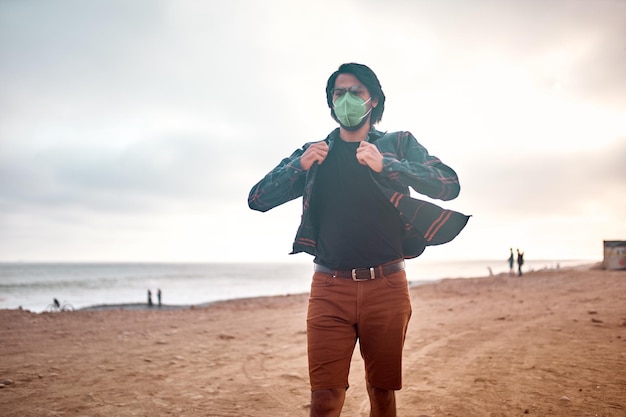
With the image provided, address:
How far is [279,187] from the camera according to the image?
2.89 m

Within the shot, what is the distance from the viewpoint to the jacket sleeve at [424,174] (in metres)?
2.51

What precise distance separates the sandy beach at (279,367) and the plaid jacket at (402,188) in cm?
226

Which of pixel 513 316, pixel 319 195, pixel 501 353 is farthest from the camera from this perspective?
pixel 513 316

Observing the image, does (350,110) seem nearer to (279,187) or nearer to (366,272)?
(279,187)

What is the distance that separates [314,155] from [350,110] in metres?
0.46

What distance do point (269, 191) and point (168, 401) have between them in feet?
10.3

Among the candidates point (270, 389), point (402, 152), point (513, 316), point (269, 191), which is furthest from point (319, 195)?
point (513, 316)

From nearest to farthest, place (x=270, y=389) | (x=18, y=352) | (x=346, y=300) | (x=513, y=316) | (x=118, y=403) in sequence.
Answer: (x=346, y=300)
(x=118, y=403)
(x=270, y=389)
(x=18, y=352)
(x=513, y=316)

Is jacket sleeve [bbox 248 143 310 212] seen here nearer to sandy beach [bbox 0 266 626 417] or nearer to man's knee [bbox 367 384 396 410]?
A: man's knee [bbox 367 384 396 410]

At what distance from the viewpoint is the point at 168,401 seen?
468cm

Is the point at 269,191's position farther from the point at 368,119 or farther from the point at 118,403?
the point at 118,403

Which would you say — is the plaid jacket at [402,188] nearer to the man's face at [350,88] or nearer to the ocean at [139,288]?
the man's face at [350,88]

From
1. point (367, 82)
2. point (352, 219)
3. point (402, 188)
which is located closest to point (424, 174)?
point (402, 188)

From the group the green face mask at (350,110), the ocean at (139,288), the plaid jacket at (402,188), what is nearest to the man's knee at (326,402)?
the plaid jacket at (402,188)
